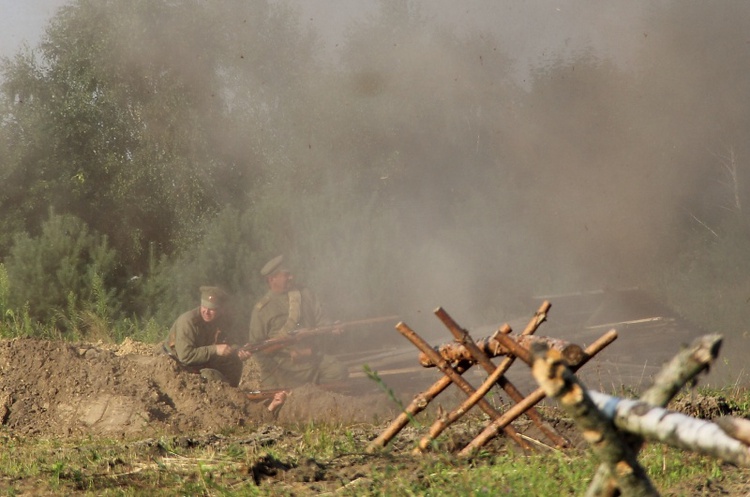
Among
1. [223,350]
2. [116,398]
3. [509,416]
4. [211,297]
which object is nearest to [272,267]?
[211,297]

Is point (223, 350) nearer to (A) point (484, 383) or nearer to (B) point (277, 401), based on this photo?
(B) point (277, 401)

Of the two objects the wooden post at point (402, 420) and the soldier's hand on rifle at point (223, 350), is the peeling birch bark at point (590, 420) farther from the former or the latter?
the soldier's hand on rifle at point (223, 350)

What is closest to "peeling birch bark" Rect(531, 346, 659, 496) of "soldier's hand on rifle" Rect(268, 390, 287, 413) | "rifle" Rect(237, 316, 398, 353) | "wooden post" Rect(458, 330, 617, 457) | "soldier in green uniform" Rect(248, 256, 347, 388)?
"wooden post" Rect(458, 330, 617, 457)

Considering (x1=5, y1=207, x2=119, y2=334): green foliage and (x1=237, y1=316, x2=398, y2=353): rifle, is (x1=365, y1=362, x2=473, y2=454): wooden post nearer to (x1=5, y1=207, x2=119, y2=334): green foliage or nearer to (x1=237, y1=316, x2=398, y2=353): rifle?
(x1=237, y1=316, x2=398, y2=353): rifle

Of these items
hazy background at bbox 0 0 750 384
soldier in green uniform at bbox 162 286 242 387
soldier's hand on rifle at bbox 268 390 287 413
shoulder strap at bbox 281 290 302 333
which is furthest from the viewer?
hazy background at bbox 0 0 750 384

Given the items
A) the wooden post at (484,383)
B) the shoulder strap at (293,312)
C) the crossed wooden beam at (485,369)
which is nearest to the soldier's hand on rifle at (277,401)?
the shoulder strap at (293,312)

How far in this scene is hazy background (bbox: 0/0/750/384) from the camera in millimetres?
Answer: 19172

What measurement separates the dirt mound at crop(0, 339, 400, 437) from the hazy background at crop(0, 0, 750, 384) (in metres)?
7.05

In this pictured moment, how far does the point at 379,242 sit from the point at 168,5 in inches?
346

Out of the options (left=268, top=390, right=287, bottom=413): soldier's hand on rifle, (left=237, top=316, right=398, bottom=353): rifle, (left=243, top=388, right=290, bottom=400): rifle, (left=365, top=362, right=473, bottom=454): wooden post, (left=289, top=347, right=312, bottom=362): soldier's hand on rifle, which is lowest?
(left=268, top=390, right=287, bottom=413): soldier's hand on rifle

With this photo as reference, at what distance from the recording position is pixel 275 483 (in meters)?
5.17

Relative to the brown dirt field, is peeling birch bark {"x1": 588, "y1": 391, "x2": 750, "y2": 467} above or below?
above

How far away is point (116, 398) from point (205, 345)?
1.44 m

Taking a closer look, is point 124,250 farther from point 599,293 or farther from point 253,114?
point 599,293
